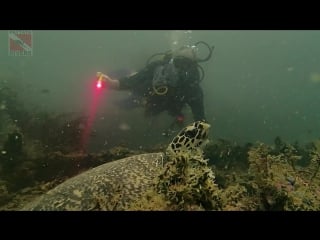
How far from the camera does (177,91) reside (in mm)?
10305

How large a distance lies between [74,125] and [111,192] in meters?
6.52

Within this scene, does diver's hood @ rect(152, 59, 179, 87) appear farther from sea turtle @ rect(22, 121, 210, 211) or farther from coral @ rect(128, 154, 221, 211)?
coral @ rect(128, 154, 221, 211)

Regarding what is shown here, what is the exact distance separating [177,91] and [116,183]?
6549mm

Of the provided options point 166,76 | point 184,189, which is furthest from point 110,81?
point 184,189

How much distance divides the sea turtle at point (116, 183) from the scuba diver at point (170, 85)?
555cm

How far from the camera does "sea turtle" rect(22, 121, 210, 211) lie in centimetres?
374

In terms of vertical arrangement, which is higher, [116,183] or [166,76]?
[166,76]

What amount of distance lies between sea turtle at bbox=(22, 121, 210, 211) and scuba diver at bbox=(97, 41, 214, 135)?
5546 mm

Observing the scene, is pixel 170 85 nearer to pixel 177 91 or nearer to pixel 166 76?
pixel 166 76

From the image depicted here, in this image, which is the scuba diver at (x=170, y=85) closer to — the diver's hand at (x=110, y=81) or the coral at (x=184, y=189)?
the diver's hand at (x=110, y=81)

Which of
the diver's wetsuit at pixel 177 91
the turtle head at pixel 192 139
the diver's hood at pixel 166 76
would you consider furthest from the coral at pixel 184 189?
the diver's wetsuit at pixel 177 91
